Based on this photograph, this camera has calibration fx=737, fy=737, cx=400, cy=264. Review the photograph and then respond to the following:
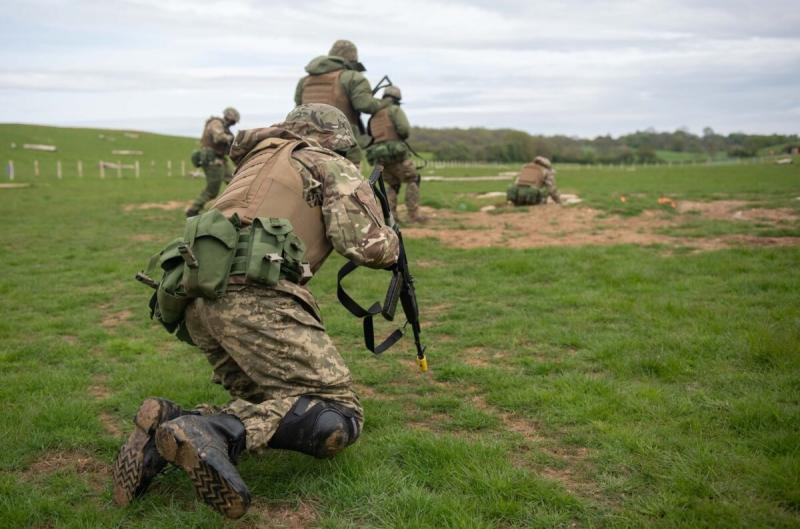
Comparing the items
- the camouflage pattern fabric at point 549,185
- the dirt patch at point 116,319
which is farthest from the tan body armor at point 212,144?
the dirt patch at point 116,319

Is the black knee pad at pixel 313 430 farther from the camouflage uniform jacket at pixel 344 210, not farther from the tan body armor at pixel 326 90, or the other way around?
the tan body armor at pixel 326 90

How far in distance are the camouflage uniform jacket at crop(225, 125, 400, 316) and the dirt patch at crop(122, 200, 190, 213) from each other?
15202 millimetres

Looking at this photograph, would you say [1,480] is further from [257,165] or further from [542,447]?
[542,447]

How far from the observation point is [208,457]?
3.23m

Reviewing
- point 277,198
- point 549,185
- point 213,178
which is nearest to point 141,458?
point 277,198

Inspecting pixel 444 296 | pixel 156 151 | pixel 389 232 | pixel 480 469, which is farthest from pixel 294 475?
pixel 156 151

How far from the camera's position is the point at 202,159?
51.2 feet

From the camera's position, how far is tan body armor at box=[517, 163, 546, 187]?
54.4 ft

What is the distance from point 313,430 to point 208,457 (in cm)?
65

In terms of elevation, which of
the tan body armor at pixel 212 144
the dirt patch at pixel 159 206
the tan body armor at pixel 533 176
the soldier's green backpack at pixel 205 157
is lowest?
the dirt patch at pixel 159 206

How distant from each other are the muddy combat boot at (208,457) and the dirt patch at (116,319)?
4.57 m

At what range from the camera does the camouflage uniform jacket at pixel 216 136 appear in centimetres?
1559

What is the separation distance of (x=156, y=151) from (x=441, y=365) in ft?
201

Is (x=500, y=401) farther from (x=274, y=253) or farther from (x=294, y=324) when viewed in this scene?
(x=274, y=253)
